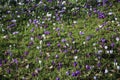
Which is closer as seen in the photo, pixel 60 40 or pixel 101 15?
pixel 60 40

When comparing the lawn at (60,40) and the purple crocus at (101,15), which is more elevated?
the purple crocus at (101,15)

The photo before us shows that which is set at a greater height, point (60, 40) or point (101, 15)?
point (101, 15)

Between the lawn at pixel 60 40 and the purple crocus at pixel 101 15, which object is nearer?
the lawn at pixel 60 40

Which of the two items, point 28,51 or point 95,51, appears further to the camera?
point 28,51

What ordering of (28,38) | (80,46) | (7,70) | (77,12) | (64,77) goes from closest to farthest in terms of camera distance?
1. (64,77)
2. (7,70)
3. (80,46)
4. (28,38)
5. (77,12)

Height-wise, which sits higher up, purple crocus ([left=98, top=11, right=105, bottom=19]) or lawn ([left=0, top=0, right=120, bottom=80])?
purple crocus ([left=98, top=11, right=105, bottom=19])

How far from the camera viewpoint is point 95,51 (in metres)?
8.39

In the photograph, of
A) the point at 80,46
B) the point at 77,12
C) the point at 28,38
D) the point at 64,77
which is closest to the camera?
the point at 64,77

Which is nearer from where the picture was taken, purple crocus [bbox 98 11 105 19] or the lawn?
the lawn

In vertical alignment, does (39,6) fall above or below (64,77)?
above

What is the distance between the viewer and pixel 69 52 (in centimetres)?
864

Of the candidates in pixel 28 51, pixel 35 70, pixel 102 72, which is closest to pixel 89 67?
pixel 102 72

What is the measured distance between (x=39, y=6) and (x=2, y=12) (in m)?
1.50

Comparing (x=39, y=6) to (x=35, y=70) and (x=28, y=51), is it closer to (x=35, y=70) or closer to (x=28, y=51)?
(x=28, y=51)
